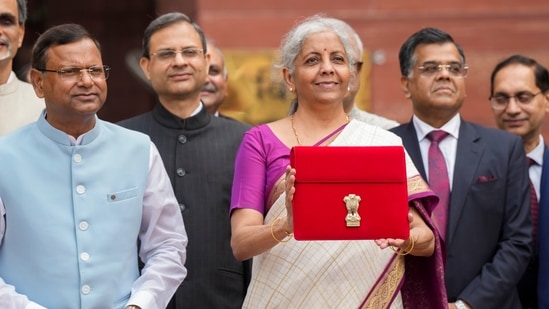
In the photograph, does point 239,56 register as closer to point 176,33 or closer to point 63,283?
point 176,33

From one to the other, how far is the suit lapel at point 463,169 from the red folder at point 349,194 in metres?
1.03

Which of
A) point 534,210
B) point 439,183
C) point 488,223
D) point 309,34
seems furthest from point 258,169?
point 534,210

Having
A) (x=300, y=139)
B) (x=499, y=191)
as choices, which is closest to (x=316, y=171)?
(x=300, y=139)

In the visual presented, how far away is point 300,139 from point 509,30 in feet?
14.9

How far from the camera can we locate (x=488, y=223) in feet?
15.6

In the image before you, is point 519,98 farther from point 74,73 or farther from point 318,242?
point 74,73

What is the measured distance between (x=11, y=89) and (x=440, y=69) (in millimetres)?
1867

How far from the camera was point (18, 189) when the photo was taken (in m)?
3.72

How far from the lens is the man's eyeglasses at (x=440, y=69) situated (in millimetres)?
4969

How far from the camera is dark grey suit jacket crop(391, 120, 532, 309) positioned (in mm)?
4680

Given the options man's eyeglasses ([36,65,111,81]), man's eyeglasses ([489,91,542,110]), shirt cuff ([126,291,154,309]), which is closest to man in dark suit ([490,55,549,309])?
man's eyeglasses ([489,91,542,110])

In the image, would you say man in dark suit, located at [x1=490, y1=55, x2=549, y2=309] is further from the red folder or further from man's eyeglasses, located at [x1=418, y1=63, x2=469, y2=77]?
the red folder

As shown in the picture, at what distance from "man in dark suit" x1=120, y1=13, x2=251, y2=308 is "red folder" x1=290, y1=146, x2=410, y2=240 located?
3.52 feet

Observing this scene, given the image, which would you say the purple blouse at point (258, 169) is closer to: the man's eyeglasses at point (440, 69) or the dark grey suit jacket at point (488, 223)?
the dark grey suit jacket at point (488, 223)
